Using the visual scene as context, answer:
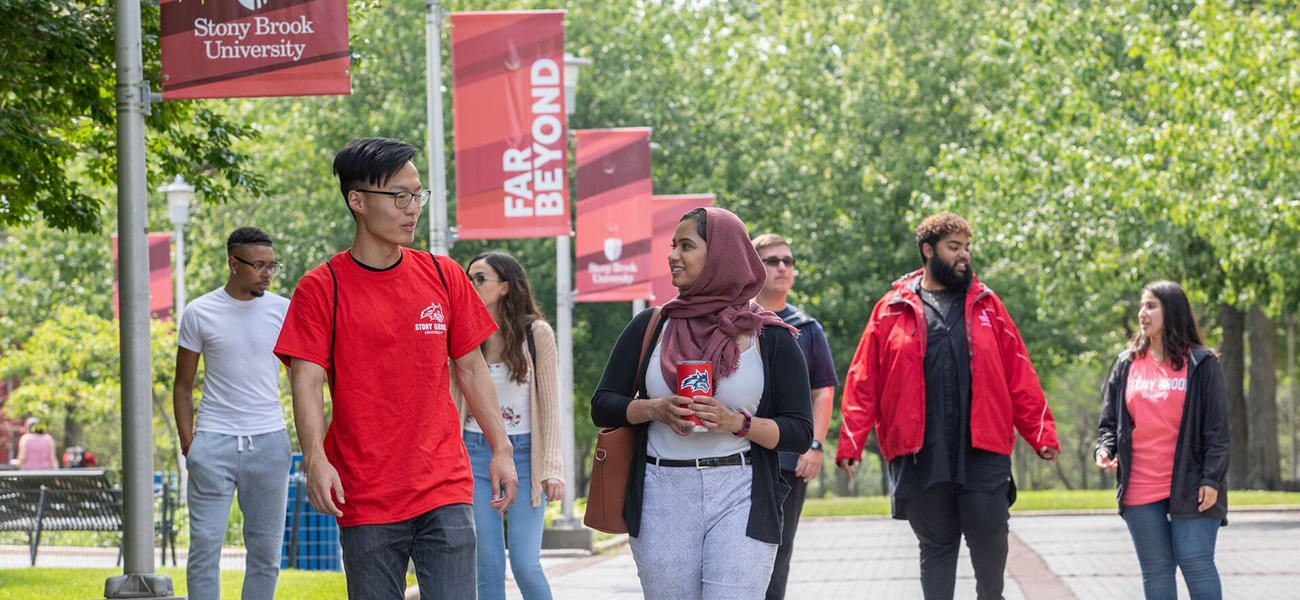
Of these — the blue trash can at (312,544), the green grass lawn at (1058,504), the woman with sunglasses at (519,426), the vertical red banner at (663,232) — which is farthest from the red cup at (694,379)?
the green grass lawn at (1058,504)

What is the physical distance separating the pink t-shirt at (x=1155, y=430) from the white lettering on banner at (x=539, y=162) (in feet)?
22.0

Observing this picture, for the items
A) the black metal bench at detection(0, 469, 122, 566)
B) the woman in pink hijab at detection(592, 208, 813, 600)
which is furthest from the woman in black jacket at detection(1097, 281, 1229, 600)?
the black metal bench at detection(0, 469, 122, 566)

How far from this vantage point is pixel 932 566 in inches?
287

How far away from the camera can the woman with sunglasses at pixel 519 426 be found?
7.05 metres

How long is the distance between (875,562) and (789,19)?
2736 centimetres

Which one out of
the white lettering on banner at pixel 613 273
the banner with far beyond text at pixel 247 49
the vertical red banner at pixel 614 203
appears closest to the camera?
the banner with far beyond text at pixel 247 49

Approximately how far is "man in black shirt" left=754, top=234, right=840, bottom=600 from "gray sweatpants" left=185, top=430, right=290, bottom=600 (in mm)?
2174

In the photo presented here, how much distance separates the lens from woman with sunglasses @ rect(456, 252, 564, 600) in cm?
705

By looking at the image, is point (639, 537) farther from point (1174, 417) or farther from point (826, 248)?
point (826, 248)

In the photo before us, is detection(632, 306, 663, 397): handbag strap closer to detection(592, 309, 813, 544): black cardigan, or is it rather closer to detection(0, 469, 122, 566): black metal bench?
detection(592, 309, 813, 544): black cardigan

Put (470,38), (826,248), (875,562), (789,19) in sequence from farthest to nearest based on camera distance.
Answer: (789,19), (826,248), (875,562), (470,38)

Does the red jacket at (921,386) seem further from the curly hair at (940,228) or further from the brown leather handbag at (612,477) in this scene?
the brown leather handbag at (612,477)

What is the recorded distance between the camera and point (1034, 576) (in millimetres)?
12242

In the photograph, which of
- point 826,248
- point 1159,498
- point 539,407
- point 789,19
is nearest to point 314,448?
point 539,407
